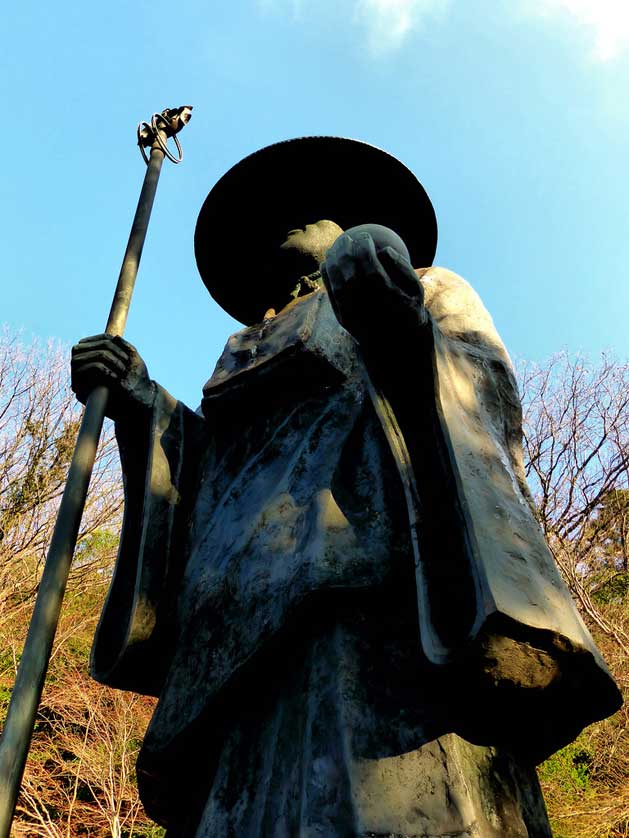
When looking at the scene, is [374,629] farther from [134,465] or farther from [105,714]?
[105,714]

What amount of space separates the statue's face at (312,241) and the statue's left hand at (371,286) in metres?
1.16

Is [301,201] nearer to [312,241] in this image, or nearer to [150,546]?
[312,241]

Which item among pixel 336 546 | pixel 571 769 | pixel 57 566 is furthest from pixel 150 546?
pixel 571 769

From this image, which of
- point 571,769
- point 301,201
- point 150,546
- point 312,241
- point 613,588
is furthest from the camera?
point 613,588

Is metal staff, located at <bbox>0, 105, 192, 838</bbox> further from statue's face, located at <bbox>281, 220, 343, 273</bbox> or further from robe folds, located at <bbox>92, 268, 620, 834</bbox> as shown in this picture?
statue's face, located at <bbox>281, 220, 343, 273</bbox>

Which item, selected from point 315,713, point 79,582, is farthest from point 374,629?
point 79,582

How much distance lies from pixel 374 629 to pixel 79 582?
1330cm

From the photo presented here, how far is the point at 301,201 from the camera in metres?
3.03

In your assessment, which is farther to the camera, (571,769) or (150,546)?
(571,769)

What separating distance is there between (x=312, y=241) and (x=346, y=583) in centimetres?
156

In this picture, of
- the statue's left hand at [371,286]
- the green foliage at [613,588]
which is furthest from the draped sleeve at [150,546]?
the green foliage at [613,588]

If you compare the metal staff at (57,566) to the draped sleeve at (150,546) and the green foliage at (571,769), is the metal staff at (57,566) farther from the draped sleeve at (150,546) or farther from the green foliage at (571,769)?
the green foliage at (571,769)

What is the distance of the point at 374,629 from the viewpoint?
1.66 metres

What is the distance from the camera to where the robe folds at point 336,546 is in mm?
1417
